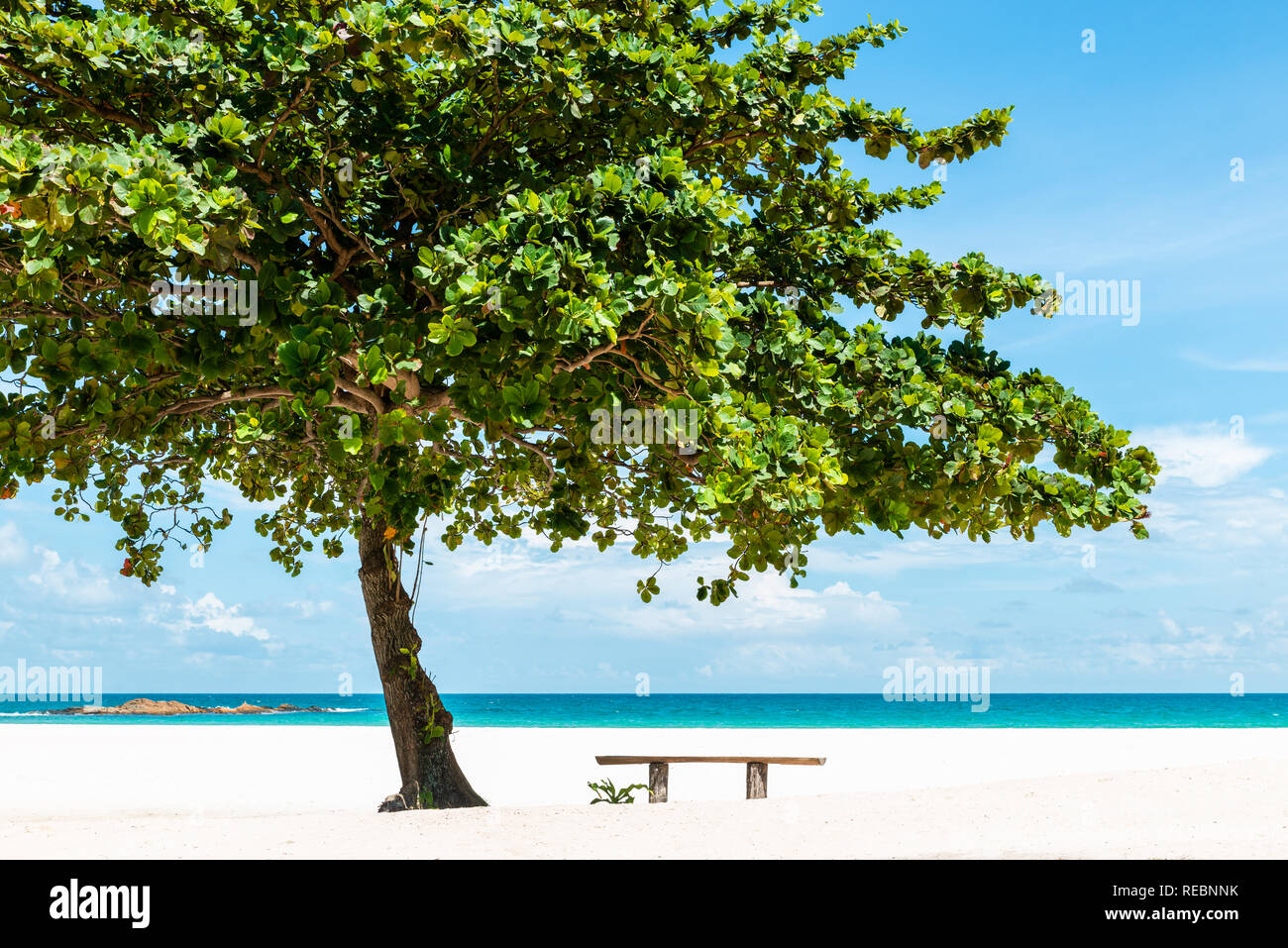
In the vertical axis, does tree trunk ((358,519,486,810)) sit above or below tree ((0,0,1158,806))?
below

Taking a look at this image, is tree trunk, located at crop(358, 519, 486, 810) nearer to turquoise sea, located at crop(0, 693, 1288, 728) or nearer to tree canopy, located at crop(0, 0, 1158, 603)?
tree canopy, located at crop(0, 0, 1158, 603)

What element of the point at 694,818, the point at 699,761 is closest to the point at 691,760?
the point at 699,761

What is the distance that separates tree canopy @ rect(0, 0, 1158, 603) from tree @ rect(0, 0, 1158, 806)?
0.10 feet

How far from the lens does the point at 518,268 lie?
20.0ft

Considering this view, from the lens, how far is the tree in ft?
21.3

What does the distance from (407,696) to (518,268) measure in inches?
287

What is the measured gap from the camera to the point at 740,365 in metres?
7.60

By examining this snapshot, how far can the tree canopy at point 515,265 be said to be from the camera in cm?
647

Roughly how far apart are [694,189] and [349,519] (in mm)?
7112

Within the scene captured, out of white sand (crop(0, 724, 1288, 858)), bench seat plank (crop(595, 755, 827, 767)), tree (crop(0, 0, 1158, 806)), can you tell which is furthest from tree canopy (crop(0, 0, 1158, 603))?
bench seat plank (crop(595, 755, 827, 767))

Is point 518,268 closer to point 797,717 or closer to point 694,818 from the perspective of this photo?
point 694,818

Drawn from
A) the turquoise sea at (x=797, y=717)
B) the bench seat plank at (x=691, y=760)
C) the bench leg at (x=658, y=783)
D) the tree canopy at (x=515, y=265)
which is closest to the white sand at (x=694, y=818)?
the bench leg at (x=658, y=783)
